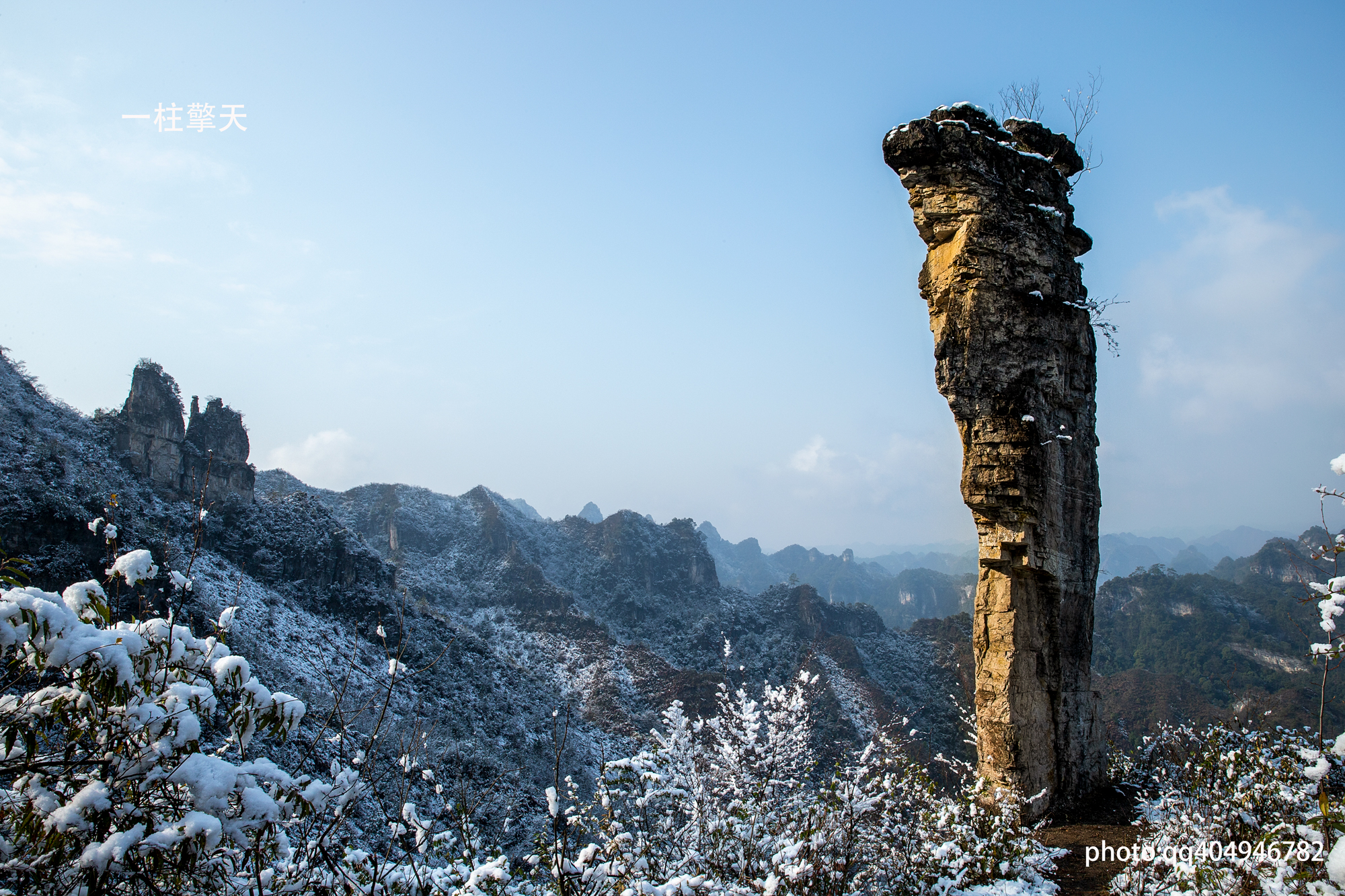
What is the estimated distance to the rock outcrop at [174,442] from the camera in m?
24.9

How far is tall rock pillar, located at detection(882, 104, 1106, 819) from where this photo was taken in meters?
7.53

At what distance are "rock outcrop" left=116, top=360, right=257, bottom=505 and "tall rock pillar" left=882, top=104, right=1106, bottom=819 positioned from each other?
26.8 metres

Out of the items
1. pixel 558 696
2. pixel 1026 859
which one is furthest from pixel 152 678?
pixel 558 696

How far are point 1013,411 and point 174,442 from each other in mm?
31228

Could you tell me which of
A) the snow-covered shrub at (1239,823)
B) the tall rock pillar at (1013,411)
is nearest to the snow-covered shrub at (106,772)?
the snow-covered shrub at (1239,823)

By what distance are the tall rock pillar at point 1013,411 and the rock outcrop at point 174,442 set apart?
26.8 m

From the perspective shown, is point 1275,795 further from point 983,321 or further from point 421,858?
point 421,858

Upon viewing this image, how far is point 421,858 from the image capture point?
185 inches

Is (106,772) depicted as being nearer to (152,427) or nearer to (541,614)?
(152,427)

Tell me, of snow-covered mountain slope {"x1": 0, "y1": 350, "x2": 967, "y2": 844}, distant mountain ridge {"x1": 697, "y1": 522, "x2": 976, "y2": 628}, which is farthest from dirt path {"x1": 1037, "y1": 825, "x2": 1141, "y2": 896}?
distant mountain ridge {"x1": 697, "y1": 522, "x2": 976, "y2": 628}

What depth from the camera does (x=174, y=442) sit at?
2620 cm

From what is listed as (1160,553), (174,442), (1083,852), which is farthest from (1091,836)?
(1160,553)

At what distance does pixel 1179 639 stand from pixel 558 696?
48.1 meters

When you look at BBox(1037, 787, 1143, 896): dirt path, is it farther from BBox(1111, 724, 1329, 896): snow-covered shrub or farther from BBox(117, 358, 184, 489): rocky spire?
BBox(117, 358, 184, 489): rocky spire
